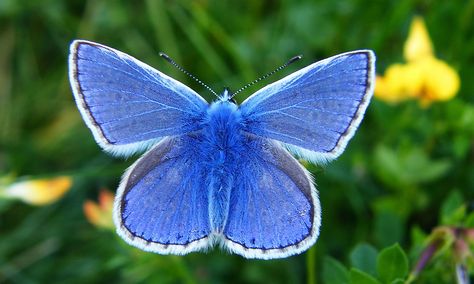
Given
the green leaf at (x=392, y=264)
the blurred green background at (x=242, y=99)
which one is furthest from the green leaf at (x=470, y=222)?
the green leaf at (x=392, y=264)

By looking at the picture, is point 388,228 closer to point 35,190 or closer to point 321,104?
point 321,104

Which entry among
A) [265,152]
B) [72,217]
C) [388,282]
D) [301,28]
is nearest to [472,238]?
[388,282]

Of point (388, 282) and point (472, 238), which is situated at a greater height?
point (472, 238)

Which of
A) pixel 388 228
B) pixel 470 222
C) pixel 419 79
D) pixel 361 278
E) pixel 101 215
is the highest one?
pixel 419 79

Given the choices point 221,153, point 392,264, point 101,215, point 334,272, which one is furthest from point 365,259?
point 101,215

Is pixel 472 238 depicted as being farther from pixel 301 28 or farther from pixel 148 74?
pixel 301 28

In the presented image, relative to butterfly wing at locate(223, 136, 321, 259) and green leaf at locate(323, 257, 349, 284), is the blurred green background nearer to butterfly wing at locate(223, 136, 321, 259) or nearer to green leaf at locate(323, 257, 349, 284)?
green leaf at locate(323, 257, 349, 284)
